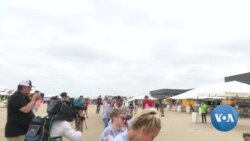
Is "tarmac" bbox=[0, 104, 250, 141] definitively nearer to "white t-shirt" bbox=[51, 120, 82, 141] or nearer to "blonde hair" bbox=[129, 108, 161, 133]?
"white t-shirt" bbox=[51, 120, 82, 141]

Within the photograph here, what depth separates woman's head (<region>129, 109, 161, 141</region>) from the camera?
9.96 ft

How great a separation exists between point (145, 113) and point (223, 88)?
21.3 m

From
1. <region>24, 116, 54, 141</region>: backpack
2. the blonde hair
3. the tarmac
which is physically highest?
the blonde hair

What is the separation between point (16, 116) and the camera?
6.39m

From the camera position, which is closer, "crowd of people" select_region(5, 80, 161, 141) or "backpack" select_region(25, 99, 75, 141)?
"crowd of people" select_region(5, 80, 161, 141)

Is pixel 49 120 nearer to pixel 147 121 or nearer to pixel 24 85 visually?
pixel 24 85

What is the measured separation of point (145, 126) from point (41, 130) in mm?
2608

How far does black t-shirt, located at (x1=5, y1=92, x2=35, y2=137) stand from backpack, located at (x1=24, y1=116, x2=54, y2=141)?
99 cm

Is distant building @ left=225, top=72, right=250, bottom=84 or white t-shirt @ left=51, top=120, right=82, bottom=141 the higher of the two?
distant building @ left=225, top=72, right=250, bottom=84

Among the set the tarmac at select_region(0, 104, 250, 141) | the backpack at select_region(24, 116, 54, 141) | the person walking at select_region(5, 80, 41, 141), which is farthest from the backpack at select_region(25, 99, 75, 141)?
the tarmac at select_region(0, 104, 250, 141)

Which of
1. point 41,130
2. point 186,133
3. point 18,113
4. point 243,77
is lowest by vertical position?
point 186,133

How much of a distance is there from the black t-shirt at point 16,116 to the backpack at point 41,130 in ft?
3.25

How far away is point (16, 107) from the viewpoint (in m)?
6.36

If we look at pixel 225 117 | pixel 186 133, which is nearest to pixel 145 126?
pixel 225 117
